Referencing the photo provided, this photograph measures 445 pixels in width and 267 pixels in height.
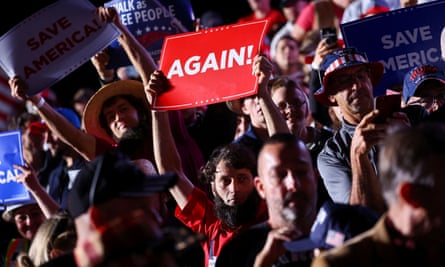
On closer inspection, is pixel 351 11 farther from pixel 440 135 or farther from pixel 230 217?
pixel 440 135

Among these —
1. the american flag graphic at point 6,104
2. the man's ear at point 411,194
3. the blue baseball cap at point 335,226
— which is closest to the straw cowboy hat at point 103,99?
the blue baseball cap at point 335,226

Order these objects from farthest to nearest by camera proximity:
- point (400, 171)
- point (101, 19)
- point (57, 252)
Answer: point (101, 19), point (57, 252), point (400, 171)

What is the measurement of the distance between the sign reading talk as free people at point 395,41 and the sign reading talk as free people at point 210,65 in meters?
0.59

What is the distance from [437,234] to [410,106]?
6.61 feet

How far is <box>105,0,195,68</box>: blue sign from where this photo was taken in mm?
6992

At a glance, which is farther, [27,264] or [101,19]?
[101,19]

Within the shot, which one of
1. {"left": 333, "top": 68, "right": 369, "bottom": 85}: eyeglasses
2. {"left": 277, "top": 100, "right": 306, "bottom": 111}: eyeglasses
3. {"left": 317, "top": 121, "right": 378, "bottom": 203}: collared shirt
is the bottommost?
{"left": 317, "top": 121, "right": 378, "bottom": 203}: collared shirt

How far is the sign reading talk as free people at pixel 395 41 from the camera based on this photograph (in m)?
5.94

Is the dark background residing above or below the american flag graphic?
above

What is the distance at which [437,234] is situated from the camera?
3.43m

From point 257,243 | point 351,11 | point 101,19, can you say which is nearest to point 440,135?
point 257,243

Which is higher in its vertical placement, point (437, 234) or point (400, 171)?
point (400, 171)

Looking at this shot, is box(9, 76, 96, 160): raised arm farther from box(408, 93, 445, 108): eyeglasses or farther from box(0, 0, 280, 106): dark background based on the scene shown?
box(0, 0, 280, 106): dark background

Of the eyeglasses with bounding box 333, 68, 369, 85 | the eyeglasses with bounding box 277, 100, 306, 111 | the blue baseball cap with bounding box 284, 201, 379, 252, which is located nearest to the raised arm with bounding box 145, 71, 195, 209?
the eyeglasses with bounding box 277, 100, 306, 111
